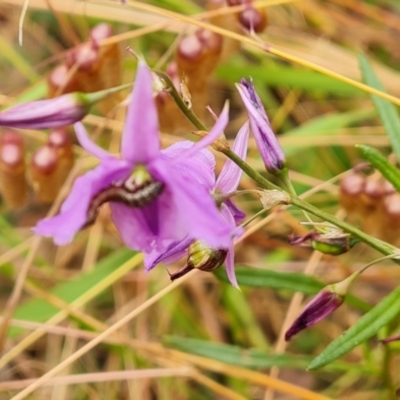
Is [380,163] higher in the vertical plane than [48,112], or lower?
lower

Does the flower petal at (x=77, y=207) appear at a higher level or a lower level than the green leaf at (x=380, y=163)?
higher

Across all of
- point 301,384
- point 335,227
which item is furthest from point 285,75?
point 335,227

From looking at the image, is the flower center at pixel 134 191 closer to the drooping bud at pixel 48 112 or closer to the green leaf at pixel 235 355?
the drooping bud at pixel 48 112

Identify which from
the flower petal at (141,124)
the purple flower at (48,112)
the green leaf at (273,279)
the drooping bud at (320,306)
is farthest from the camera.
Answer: the green leaf at (273,279)

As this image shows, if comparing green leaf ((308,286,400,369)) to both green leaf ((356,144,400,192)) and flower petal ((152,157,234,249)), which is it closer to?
green leaf ((356,144,400,192))

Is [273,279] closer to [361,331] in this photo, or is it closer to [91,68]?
A: [361,331]

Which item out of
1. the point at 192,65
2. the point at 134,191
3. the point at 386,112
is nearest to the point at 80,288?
the point at 192,65

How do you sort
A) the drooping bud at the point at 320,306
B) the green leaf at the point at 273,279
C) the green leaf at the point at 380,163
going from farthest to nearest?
the green leaf at the point at 273,279, the green leaf at the point at 380,163, the drooping bud at the point at 320,306

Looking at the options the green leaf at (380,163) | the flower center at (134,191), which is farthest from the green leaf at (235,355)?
the flower center at (134,191)
